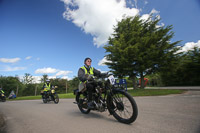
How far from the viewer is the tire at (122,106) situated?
2.36 m

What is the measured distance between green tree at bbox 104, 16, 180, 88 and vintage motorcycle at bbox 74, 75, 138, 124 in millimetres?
9660

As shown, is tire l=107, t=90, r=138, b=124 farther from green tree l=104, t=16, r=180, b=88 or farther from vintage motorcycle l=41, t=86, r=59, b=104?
green tree l=104, t=16, r=180, b=88

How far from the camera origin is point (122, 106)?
262 centimetres

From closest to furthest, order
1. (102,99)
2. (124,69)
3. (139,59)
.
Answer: (102,99) → (139,59) → (124,69)

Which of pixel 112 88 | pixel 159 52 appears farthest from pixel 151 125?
pixel 159 52

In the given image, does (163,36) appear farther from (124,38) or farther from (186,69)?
(186,69)

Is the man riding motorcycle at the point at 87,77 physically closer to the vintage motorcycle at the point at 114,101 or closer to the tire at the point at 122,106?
the vintage motorcycle at the point at 114,101

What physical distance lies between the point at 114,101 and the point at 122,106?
9.9 inches

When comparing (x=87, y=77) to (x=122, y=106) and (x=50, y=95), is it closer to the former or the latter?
(x=122, y=106)

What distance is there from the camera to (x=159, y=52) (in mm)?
12367

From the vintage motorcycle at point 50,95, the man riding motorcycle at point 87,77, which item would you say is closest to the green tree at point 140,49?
the vintage motorcycle at point 50,95

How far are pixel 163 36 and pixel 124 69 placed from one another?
6.43 m

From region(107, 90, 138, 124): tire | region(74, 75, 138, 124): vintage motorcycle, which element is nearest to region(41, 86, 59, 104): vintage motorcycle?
region(74, 75, 138, 124): vintage motorcycle

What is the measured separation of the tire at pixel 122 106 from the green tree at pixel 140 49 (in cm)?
985
